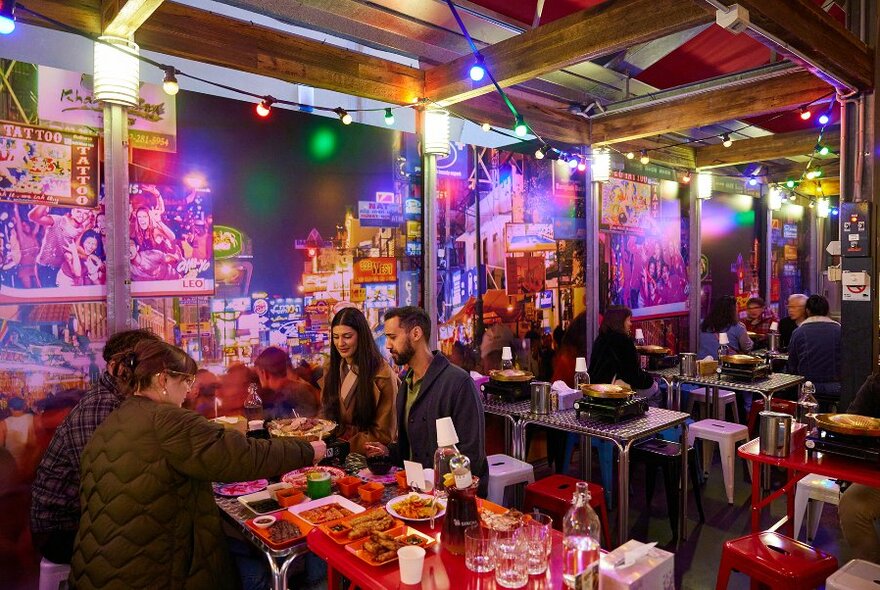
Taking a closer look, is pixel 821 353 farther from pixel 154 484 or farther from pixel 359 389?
pixel 154 484

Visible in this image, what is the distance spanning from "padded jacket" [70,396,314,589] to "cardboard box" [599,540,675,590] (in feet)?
4.68

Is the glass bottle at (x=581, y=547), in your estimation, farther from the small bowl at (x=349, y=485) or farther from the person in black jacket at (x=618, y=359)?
the person in black jacket at (x=618, y=359)

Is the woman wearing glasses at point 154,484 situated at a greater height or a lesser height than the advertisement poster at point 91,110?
lesser

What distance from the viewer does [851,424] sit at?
3389 millimetres

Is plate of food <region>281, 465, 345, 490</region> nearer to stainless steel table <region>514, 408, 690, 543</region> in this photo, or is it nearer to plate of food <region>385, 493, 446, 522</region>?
plate of food <region>385, 493, 446, 522</region>

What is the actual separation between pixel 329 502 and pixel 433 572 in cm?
88

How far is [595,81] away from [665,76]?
2.45ft

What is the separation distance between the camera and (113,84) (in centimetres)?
347

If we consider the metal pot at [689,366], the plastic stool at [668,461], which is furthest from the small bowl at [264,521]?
the metal pot at [689,366]

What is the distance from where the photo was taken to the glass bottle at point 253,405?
4129 mm

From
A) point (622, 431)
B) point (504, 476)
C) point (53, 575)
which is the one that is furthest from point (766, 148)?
point (53, 575)

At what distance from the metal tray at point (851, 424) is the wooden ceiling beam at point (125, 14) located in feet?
14.5

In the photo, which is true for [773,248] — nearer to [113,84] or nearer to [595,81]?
[595,81]

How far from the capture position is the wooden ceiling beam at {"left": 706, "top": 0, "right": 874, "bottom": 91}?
3.58 metres
